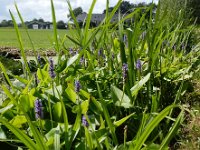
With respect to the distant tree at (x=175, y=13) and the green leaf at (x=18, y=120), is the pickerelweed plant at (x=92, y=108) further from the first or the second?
the distant tree at (x=175, y=13)

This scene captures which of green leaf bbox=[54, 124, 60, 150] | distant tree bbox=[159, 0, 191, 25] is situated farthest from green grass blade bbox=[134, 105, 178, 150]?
distant tree bbox=[159, 0, 191, 25]

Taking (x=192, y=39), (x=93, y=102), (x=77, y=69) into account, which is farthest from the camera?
(x=192, y=39)

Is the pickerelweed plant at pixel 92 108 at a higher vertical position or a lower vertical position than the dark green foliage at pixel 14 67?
higher

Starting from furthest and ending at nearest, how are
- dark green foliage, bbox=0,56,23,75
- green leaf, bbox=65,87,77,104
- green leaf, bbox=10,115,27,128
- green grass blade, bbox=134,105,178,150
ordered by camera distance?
dark green foliage, bbox=0,56,23,75, green leaf, bbox=65,87,77,104, green leaf, bbox=10,115,27,128, green grass blade, bbox=134,105,178,150

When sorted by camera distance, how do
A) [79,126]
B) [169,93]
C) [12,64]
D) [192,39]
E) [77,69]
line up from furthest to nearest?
[192,39], [12,64], [169,93], [77,69], [79,126]

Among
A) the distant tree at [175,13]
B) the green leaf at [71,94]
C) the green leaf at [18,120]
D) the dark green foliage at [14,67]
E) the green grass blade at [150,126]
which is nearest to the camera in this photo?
the green grass blade at [150,126]

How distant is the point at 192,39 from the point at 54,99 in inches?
214

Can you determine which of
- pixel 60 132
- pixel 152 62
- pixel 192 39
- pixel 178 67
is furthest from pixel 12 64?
pixel 192 39

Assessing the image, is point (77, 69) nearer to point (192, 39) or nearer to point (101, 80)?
point (101, 80)

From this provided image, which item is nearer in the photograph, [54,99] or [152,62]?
[54,99]

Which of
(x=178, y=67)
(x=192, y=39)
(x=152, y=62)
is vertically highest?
(x=152, y=62)

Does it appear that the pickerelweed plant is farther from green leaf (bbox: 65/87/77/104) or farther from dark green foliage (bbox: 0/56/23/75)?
dark green foliage (bbox: 0/56/23/75)

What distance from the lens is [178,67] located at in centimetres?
238

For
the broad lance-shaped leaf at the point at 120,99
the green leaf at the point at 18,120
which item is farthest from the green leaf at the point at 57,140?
the broad lance-shaped leaf at the point at 120,99
